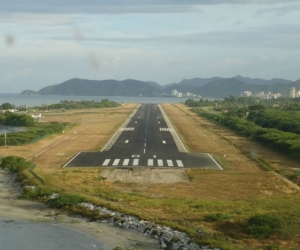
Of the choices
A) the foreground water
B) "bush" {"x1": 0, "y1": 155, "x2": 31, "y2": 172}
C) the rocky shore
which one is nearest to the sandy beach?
the rocky shore

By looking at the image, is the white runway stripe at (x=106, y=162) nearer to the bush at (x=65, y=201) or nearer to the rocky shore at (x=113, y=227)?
the rocky shore at (x=113, y=227)

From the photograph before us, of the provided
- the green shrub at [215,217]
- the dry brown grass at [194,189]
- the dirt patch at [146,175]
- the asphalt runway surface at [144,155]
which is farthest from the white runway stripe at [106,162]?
the green shrub at [215,217]

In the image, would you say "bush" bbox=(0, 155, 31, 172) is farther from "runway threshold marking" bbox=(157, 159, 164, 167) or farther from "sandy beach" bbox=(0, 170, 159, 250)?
"runway threshold marking" bbox=(157, 159, 164, 167)

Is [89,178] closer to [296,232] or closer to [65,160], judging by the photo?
[65,160]

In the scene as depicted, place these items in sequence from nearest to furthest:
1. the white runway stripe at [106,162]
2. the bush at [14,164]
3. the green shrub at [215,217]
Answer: the green shrub at [215,217] < the bush at [14,164] < the white runway stripe at [106,162]

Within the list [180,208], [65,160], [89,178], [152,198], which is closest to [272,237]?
[180,208]

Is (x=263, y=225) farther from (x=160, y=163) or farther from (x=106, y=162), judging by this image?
(x=106, y=162)
